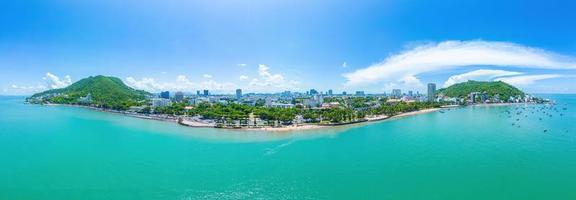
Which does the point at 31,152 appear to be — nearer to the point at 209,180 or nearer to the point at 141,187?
the point at 141,187

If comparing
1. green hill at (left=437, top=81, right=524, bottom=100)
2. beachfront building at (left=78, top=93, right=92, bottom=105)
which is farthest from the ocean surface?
green hill at (left=437, top=81, right=524, bottom=100)

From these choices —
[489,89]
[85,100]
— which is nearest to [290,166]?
[85,100]

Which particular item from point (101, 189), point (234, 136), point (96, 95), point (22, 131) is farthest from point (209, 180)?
point (96, 95)

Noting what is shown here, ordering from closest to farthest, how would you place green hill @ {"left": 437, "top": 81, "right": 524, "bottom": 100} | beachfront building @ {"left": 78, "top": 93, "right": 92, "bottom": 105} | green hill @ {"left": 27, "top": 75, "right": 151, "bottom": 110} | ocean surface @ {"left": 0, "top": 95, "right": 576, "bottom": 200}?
ocean surface @ {"left": 0, "top": 95, "right": 576, "bottom": 200} → green hill @ {"left": 27, "top": 75, "right": 151, "bottom": 110} → beachfront building @ {"left": 78, "top": 93, "right": 92, "bottom": 105} → green hill @ {"left": 437, "top": 81, "right": 524, "bottom": 100}

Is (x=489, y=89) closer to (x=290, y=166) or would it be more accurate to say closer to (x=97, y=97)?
(x=290, y=166)

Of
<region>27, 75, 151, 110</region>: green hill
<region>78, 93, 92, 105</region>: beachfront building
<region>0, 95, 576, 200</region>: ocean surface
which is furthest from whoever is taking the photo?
<region>78, 93, 92, 105</region>: beachfront building

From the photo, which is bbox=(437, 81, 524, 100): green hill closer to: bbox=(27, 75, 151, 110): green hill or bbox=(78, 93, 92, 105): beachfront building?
bbox=(27, 75, 151, 110): green hill
